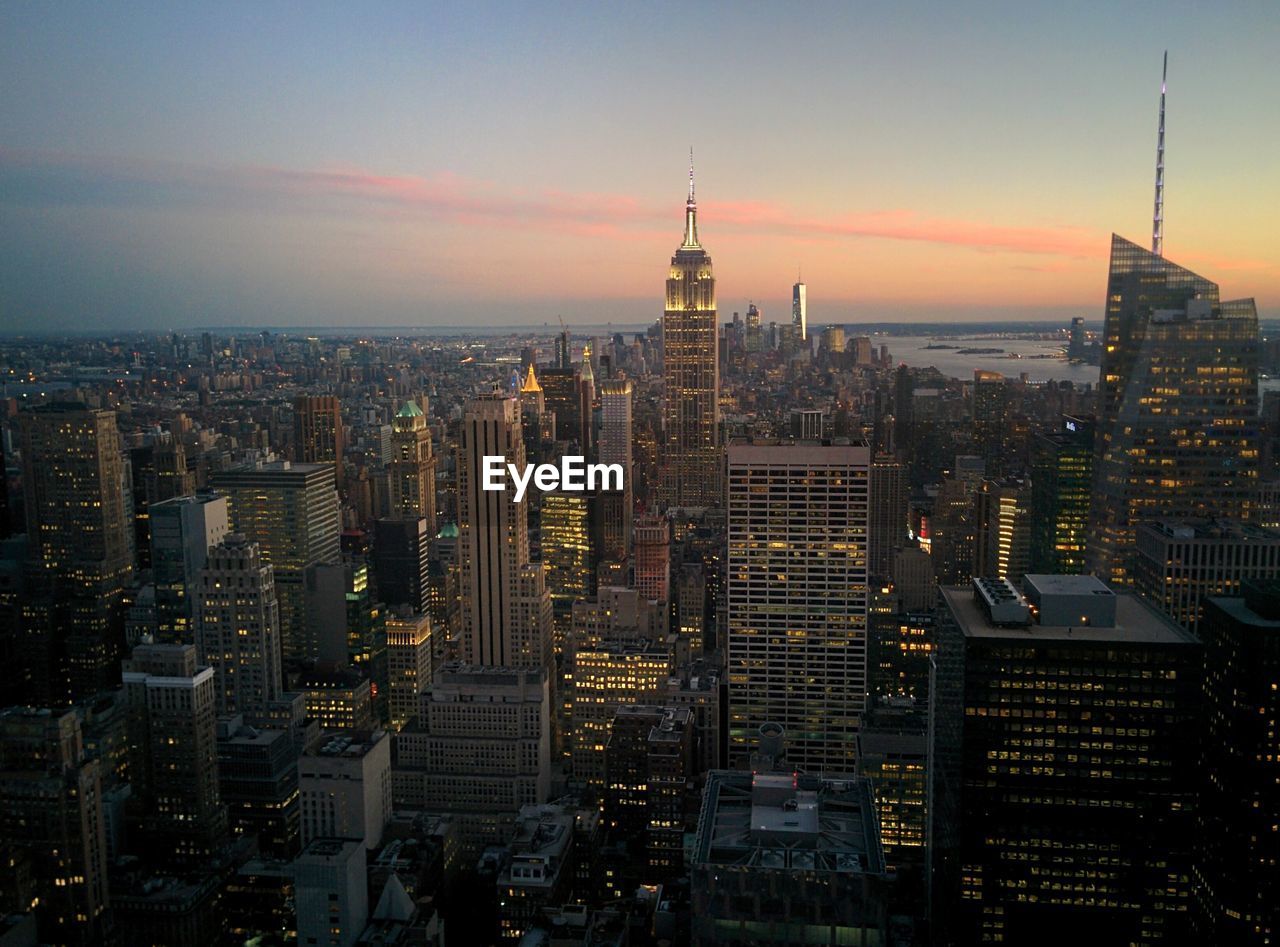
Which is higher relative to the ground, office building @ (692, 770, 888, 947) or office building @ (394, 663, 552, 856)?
office building @ (692, 770, 888, 947)

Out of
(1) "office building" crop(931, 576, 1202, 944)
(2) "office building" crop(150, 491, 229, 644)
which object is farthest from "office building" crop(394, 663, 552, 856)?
(1) "office building" crop(931, 576, 1202, 944)

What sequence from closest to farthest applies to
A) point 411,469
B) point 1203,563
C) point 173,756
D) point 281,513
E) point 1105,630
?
point 1105,630
point 1203,563
point 173,756
point 281,513
point 411,469

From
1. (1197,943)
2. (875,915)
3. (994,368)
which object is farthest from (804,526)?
(875,915)

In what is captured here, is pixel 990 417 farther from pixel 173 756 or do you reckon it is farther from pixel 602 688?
pixel 173 756

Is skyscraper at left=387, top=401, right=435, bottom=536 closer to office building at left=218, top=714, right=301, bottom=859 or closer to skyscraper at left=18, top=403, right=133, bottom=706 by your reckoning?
skyscraper at left=18, top=403, right=133, bottom=706

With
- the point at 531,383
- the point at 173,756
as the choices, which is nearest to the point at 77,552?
the point at 173,756
